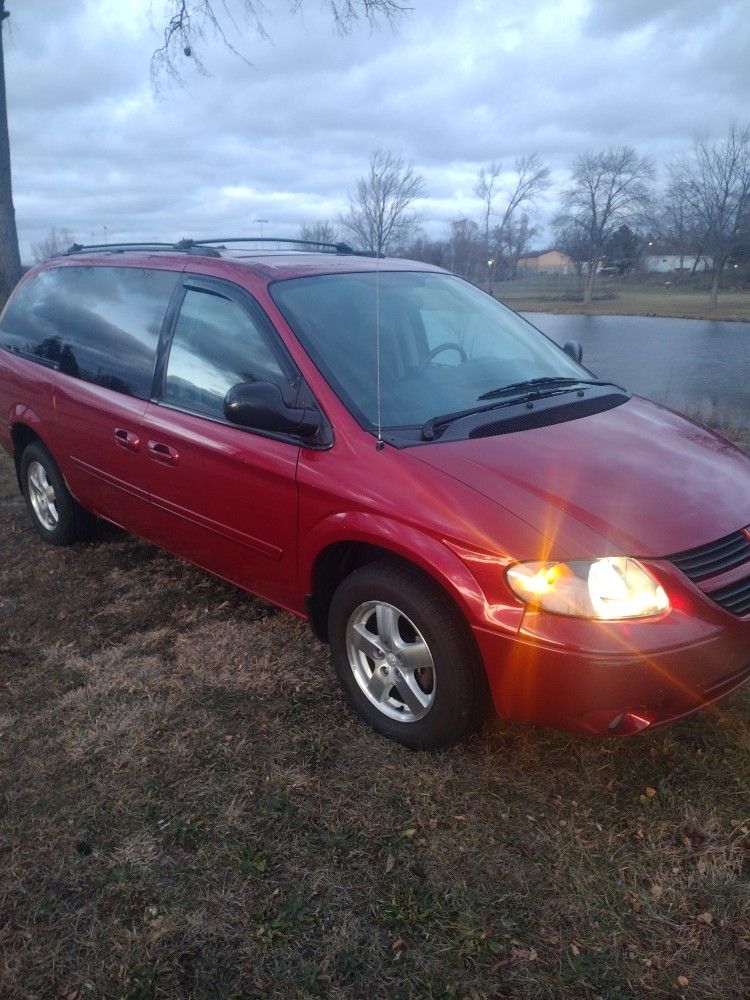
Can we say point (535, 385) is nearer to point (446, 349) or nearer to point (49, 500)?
point (446, 349)

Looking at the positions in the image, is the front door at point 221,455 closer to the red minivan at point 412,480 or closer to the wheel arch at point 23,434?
the red minivan at point 412,480

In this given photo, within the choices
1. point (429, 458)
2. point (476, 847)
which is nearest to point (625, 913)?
point (476, 847)

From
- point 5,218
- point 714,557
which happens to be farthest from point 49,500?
point 5,218

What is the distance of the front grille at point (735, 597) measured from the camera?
248 centimetres

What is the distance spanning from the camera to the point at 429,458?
274 cm

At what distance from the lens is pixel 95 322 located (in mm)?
4262

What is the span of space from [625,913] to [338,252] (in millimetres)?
3601

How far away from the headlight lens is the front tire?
34 cm

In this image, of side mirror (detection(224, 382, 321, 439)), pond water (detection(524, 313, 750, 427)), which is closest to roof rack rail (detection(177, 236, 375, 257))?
side mirror (detection(224, 382, 321, 439))

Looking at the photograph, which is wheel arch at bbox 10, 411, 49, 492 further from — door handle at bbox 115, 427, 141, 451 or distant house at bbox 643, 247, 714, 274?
distant house at bbox 643, 247, 714, 274

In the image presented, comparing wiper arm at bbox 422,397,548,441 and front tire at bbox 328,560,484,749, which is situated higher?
wiper arm at bbox 422,397,548,441

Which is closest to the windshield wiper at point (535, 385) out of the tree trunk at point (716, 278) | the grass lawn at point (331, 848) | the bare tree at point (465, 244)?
the grass lawn at point (331, 848)

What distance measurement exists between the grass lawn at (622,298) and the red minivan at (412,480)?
82.7 ft

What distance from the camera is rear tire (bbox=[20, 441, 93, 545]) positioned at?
476 centimetres
